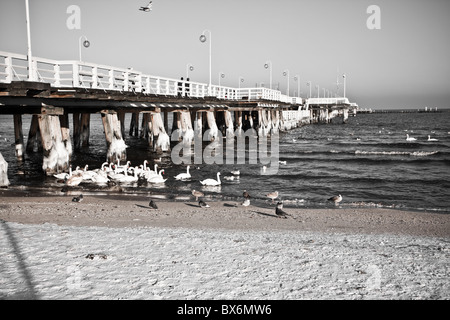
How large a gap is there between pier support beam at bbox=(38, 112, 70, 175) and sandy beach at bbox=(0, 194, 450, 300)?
5.99 meters

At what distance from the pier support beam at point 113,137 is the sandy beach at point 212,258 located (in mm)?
9520

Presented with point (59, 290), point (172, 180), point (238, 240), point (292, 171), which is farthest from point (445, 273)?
point (292, 171)

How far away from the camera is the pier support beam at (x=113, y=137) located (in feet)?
63.5

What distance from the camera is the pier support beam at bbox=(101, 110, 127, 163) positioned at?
1935 centimetres

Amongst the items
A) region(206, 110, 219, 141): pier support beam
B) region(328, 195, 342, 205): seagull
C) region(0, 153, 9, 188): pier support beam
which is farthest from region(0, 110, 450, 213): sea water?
region(206, 110, 219, 141): pier support beam

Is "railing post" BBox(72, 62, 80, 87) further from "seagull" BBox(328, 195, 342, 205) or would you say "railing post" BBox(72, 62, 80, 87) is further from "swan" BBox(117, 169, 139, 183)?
"seagull" BBox(328, 195, 342, 205)

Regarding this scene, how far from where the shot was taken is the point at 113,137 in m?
19.8

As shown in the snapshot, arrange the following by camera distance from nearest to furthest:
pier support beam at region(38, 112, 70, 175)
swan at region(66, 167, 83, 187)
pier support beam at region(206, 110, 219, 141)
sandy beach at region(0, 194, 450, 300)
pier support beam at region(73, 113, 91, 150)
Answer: sandy beach at region(0, 194, 450, 300) → swan at region(66, 167, 83, 187) → pier support beam at region(38, 112, 70, 175) → pier support beam at region(73, 113, 91, 150) → pier support beam at region(206, 110, 219, 141)

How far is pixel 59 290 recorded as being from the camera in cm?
492

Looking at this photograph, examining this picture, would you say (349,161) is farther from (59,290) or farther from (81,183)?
(59,290)

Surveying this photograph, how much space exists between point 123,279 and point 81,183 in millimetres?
11697

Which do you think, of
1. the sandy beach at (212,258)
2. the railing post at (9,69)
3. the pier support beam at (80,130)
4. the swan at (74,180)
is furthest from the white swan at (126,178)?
the pier support beam at (80,130)

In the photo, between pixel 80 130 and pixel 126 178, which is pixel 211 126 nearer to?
pixel 80 130
